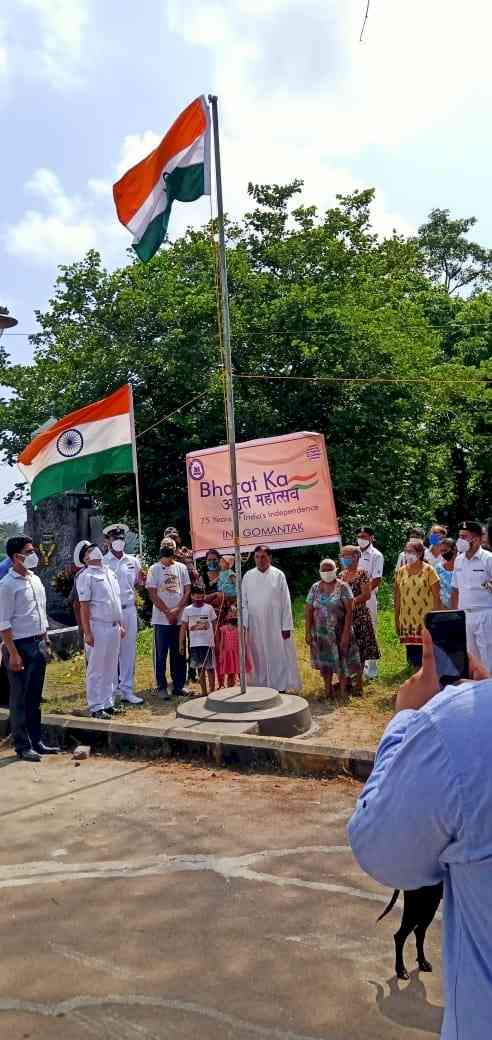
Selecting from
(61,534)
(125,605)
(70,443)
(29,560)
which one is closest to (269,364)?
(61,534)

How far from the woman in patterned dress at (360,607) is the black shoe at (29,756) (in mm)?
3684

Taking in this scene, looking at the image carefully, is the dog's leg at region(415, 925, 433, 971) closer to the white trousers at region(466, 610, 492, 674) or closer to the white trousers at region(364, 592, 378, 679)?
the white trousers at region(466, 610, 492, 674)

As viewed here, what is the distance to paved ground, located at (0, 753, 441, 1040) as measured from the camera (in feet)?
11.4

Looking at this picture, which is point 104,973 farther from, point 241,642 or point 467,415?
point 467,415

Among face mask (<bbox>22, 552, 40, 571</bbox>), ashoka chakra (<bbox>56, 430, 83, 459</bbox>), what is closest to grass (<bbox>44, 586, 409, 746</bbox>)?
face mask (<bbox>22, 552, 40, 571</bbox>)

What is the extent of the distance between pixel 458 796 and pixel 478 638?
7352mm

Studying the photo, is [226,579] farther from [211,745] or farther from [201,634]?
[211,745]

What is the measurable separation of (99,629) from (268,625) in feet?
6.37

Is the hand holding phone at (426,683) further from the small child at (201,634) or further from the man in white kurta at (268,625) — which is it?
the small child at (201,634)

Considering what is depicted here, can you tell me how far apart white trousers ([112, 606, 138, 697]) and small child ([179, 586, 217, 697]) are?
728mm

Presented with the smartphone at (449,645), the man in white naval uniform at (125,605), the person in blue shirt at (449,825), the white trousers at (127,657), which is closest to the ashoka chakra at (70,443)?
the man in white naval uniform at (125,605)

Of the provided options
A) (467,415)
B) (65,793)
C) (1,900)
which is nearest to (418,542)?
(65,793)

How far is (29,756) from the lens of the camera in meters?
7.64

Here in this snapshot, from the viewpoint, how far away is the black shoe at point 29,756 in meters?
7.62
